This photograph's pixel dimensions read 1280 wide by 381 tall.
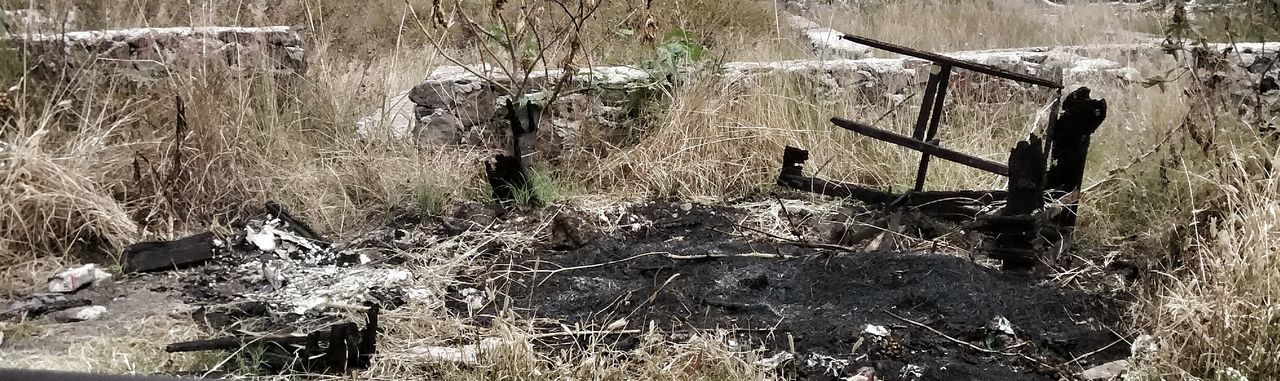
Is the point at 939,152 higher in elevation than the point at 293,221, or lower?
higher

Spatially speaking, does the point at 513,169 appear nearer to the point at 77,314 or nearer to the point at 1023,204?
the point at 77,314

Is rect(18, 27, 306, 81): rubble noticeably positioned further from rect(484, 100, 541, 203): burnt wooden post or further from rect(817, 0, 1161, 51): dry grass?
Result: rect(817, 0, 1161, 51): dry grass

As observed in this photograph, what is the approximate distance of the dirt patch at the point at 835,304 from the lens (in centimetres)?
254

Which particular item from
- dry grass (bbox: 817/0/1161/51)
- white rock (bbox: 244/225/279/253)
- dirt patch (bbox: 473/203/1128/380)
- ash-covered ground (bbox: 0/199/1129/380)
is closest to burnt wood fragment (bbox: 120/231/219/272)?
ash-covered ground (bbox: 0/199/1129/380)

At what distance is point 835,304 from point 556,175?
190cm

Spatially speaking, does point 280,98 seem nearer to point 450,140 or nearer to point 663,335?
point 450,140

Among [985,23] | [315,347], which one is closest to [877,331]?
[315,347]

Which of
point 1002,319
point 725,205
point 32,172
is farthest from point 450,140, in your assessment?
point 1002,319

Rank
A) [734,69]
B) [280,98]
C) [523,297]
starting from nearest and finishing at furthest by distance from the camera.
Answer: [523,297], [280,98], [734,69]

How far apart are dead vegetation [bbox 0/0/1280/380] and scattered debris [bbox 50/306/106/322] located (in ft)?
0.89

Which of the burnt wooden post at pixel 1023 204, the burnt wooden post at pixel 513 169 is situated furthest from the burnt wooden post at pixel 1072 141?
the burnt wooden post at pixel 513 169

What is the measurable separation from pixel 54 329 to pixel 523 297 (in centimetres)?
152

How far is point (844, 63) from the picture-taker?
4902mm

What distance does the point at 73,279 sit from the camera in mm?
3137
